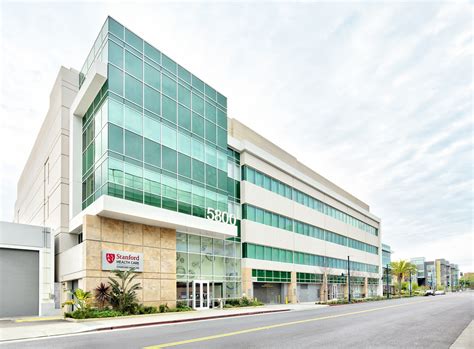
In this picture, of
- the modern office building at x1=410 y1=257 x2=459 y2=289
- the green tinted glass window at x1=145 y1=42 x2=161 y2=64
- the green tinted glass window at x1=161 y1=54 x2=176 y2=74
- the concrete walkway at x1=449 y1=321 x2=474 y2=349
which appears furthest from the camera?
the modern office building at x1=410 y1=257 x2=459 y2=289

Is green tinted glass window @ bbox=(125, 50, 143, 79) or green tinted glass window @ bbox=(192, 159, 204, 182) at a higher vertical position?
green tinted glass window @ bbox=(125, 50, 143, 79)

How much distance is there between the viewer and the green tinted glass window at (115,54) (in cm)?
2897

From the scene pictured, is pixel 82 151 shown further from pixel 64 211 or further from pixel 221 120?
pixel 221 120

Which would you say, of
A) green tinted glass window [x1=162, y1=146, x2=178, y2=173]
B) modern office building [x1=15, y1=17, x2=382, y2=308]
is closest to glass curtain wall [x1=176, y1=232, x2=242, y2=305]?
modern office building [x1=15, y1=17, x2=382, y2=308]

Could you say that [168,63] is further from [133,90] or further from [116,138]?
[116,138]

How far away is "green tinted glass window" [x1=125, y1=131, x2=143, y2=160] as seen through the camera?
1141 inches

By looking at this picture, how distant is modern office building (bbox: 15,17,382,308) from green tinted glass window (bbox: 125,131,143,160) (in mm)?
70

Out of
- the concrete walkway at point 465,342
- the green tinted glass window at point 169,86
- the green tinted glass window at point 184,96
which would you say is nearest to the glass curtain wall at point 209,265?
the green tinted glass window at point 184,96

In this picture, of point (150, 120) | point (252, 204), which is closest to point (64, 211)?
point (150, 120)

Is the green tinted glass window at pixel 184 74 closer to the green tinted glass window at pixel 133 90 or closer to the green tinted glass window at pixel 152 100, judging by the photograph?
the green tinted glass window at pixel 152 100

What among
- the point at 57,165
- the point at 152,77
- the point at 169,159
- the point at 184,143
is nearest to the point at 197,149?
the point at 184,143

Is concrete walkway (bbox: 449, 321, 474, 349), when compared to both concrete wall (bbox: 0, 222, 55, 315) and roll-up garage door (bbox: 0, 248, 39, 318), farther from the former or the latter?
roll-up garage door (bbox: 0, 248, 39, 318)

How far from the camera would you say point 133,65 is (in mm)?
30547

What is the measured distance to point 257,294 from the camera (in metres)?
45.2
